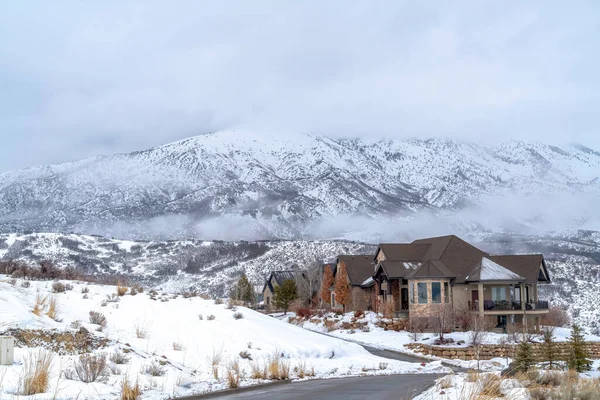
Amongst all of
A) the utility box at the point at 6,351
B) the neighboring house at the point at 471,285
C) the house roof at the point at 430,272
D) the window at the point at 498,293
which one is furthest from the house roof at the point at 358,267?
the utility box at the point at 6,351

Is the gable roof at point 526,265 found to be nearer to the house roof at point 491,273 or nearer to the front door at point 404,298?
the house roof at point 491,273

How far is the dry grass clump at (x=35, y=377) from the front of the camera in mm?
14915

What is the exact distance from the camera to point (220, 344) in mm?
23406

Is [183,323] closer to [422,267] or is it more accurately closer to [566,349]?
[566,349]

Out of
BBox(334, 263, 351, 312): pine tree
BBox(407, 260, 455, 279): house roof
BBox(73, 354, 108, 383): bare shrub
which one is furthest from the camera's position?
BBox(334, 263, 351, 312): pine tree

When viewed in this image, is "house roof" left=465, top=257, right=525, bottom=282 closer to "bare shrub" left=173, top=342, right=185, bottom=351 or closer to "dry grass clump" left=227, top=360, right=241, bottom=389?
"bare shrub" left=173, top=342, right=185, bottom=351

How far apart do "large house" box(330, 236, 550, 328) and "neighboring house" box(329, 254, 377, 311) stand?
610 centimetres

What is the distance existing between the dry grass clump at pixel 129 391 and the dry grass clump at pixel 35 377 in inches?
65.7

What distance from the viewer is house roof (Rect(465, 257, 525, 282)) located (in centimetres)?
5216

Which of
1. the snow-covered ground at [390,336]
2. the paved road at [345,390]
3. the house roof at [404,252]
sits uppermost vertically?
the house roof at [404,252]

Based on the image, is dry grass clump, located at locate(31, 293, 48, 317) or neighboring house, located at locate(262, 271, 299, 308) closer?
dry grass clump, located at locate(31, 293, 48, 317)

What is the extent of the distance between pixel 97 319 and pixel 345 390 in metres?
8.61

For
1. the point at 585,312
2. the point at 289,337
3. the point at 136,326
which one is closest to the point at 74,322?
the point at 136,326

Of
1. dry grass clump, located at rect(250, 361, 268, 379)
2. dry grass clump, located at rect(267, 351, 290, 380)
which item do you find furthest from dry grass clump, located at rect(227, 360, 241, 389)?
dry grass clump, located at rect(267, 351, 290, 380)
